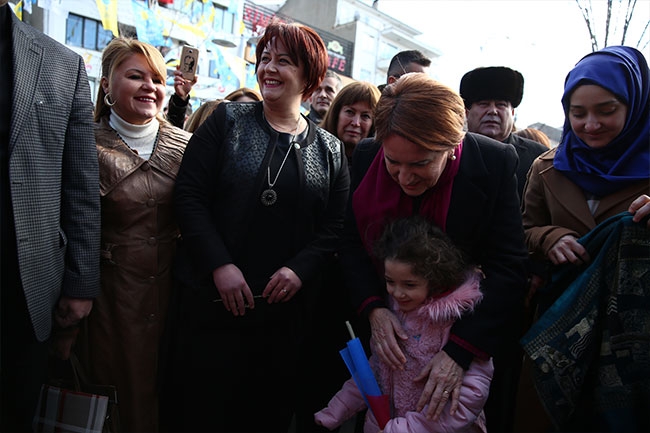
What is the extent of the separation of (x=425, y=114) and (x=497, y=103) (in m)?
1.75

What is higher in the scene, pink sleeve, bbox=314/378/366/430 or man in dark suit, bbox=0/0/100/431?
man in dark suit, bbox=0/0/100/431

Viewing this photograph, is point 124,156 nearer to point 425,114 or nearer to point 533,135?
point 425,114

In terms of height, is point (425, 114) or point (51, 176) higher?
point (425, 114)

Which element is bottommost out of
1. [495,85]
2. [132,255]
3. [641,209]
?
[132,255]

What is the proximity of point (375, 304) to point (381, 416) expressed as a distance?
43 centimetres

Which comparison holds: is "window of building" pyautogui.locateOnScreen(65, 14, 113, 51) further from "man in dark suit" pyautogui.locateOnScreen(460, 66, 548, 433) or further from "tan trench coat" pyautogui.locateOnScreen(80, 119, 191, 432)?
"tan trench coat" pyautogui.locateOnScreen(80, 119, 191, 432)

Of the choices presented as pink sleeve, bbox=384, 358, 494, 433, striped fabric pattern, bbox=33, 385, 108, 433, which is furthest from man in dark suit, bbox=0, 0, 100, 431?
pink sleeve, bbox=384, 358, 494, 433

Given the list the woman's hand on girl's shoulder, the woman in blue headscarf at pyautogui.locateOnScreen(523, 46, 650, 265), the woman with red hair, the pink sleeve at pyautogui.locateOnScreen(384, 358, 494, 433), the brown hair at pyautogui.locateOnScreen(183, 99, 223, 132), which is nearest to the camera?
the woman's hand on girl's shoulder

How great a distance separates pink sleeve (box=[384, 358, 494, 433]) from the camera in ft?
5.25

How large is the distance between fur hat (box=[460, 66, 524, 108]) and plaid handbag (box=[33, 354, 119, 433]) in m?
2.79

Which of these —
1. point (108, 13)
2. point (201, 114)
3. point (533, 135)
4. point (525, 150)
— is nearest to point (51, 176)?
point (201, 114)

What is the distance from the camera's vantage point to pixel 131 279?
2029 millimetres

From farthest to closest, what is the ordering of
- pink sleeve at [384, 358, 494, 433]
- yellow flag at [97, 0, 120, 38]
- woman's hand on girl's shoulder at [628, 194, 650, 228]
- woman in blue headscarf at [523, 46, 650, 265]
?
yellow flag at [97, 0, 120, 38] → woman in blue headscarf at [523, 46, 650, 265] → pink sleeve at [384, 358, 494, 433] → woman's hand on girl's shoulder at [628, 194, 650, 228]

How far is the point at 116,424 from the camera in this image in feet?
6.23
